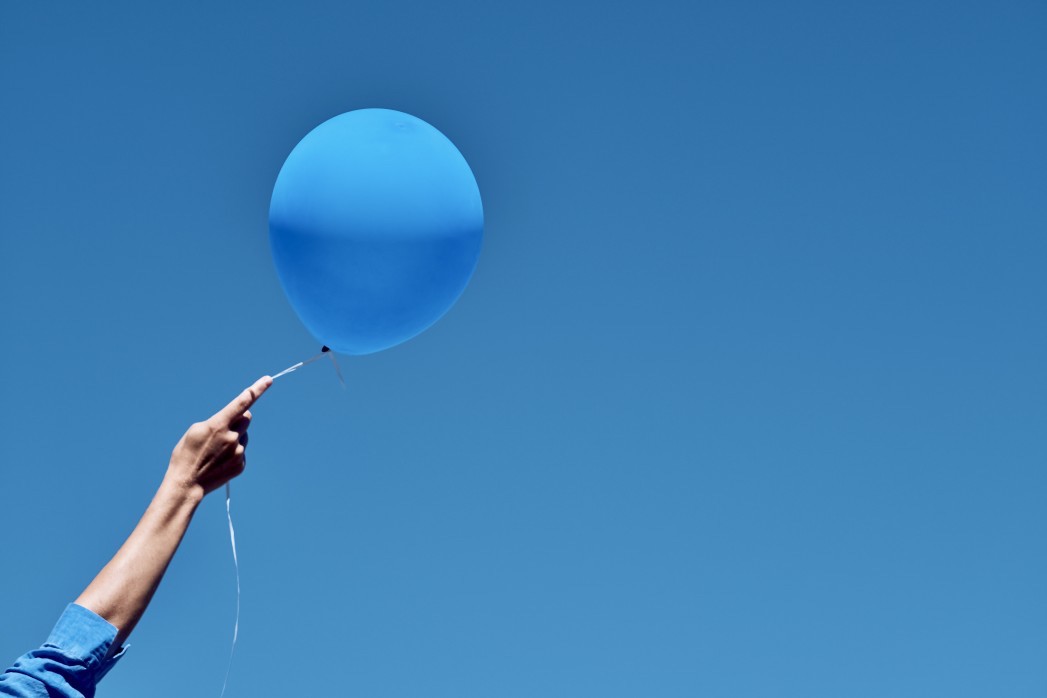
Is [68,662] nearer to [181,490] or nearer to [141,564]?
[141,564]

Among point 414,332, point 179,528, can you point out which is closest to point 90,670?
point 179,528

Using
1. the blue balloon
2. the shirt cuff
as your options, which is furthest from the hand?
the blue balloon

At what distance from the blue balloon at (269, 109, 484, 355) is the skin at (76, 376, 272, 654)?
9.85 feet

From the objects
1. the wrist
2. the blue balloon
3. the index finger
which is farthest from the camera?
the blue balloon

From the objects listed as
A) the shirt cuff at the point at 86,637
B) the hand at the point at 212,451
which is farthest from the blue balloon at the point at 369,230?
the shirt cuff at the point at 86,637

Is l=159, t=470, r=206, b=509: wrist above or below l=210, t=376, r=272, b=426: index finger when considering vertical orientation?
below

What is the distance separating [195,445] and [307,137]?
3910 mm

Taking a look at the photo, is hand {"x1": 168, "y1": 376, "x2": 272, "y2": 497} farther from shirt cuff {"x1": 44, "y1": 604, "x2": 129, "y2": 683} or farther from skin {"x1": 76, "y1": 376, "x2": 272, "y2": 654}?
shirt cuff {"x1": 44, "y1": 604, "x2": 129, "y2": 683}

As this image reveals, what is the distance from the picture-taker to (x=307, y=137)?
235 inches

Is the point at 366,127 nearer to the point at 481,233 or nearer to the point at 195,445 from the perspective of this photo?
the point at 481,233

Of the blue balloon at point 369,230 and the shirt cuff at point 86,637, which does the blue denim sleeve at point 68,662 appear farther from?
the blue balloon at point 369,230

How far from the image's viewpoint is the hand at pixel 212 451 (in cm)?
224

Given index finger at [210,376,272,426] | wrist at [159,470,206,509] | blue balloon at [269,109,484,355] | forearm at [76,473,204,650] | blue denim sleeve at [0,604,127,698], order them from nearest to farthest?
blue denim sleeve at [0,604,127,698], forearm at [76,473,204,650], wrist at [159,470,206,509], index finger at [210,376,272,426], blue balloon at [269,109,484,355]

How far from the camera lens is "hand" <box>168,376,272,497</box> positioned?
2242mm
